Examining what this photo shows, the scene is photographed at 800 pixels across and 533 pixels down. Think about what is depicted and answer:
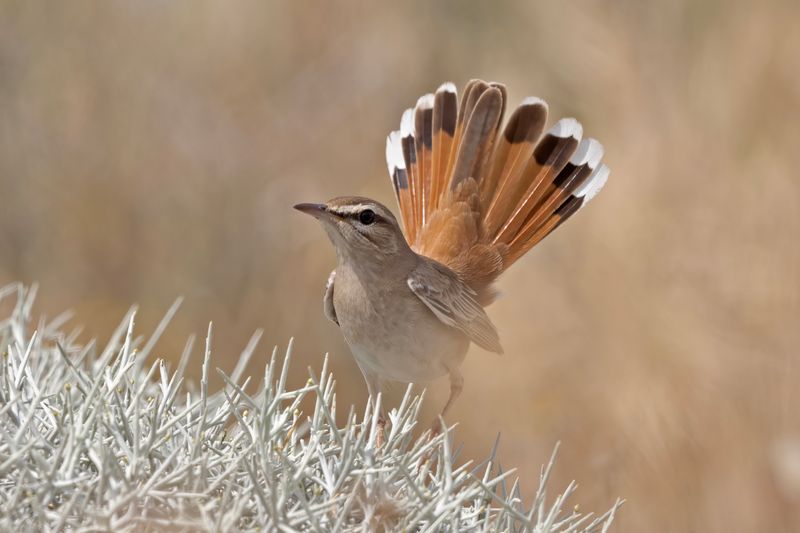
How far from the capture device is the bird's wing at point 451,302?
11.2 ft

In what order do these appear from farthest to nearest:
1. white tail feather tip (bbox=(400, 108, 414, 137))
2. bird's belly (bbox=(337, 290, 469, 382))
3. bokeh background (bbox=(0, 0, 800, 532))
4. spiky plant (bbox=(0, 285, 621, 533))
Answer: bokeh background (bbox=(0, 0, 800, 532)), white tail feather tip (bbox=(400, 108, 414, 137)), bird's belly (bbox=(337, 290, 469, 382)), spiky plant (bbox=(0, 285, 621, 533))

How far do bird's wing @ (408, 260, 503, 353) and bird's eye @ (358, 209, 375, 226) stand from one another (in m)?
0.27

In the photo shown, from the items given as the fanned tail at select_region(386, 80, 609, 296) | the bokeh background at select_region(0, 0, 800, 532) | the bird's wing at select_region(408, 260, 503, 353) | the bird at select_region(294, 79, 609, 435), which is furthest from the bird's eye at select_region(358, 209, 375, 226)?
the bokeh background at select_region(0, 0, 800, 532)

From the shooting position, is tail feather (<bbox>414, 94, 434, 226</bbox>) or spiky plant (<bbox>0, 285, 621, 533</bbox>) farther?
tail feather (<bbox>414, 94, 434, 226</bbox>)

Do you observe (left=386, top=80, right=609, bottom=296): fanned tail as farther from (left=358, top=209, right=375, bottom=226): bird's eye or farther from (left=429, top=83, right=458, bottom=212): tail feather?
(left=358, top=209, right=375, bottom=226): bird's eye

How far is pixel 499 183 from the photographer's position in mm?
4102

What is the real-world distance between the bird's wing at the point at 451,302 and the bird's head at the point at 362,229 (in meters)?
0.14

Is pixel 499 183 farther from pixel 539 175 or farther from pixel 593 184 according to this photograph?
pixel 593 184

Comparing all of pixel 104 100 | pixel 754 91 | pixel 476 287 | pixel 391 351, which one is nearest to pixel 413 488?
pixel 391 351

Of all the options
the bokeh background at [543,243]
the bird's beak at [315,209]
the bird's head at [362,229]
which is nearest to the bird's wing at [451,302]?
the bird's head at [362,229]

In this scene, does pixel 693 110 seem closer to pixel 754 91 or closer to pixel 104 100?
pixel 754 91

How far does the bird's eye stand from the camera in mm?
3283

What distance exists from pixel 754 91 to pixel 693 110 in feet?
1.20

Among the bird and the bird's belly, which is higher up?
the bird
